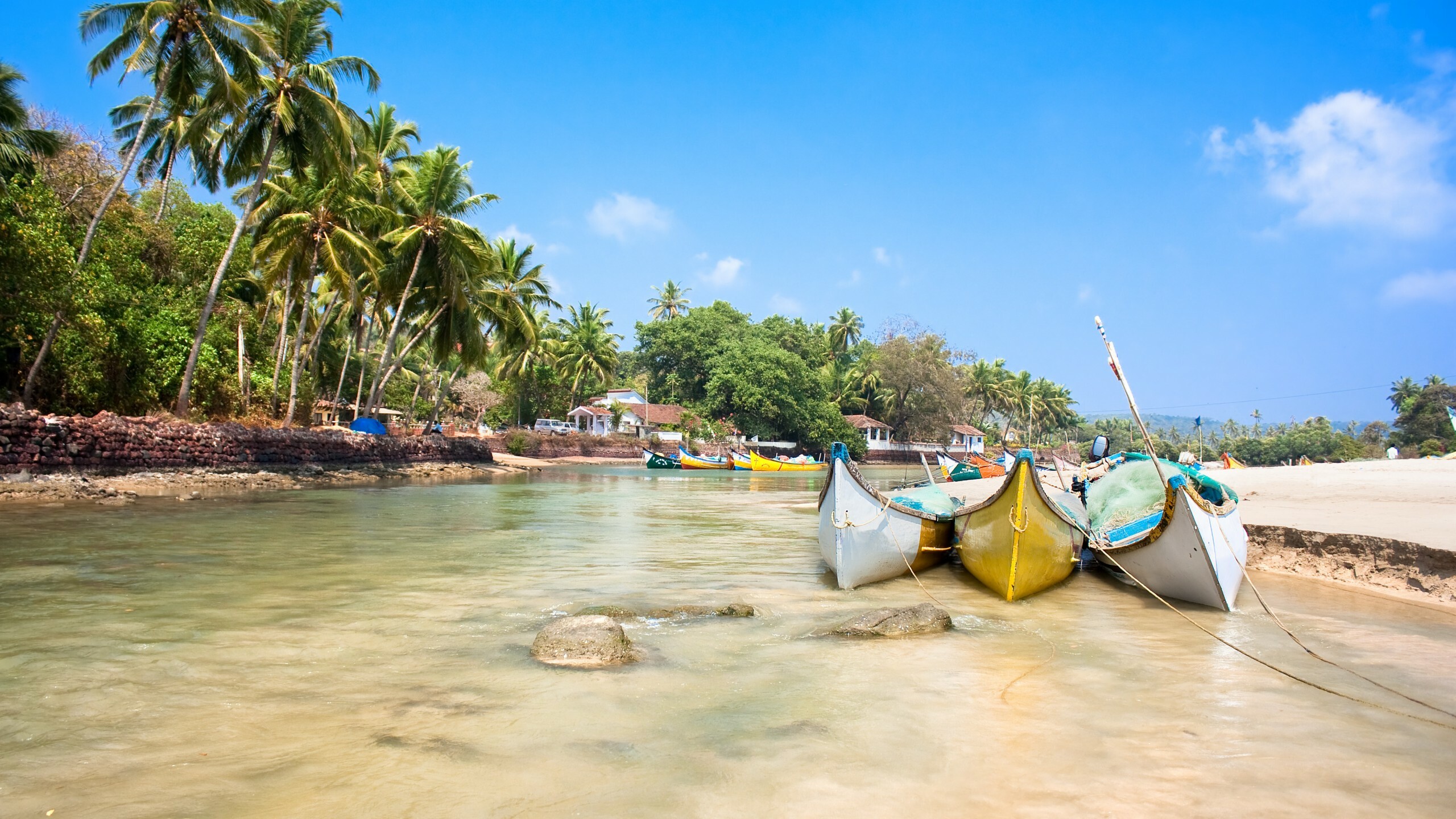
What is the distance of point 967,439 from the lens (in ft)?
220

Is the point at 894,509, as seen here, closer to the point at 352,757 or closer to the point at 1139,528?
the point at 1139,528

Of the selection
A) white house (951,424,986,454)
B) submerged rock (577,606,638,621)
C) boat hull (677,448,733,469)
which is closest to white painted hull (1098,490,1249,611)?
submerged rock (577,606,638,621)

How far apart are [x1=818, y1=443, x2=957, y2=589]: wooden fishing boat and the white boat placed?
1870 millimetres

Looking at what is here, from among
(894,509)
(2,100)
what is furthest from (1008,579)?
(2,100)

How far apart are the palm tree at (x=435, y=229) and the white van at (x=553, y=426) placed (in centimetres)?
2012

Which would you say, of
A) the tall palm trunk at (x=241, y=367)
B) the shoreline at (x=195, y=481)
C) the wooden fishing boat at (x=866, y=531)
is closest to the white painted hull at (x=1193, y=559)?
the wooden fishing boat at (x=866, y=531)

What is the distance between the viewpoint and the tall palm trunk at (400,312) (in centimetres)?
2662

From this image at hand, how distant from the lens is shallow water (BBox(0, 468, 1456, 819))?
3359 mm

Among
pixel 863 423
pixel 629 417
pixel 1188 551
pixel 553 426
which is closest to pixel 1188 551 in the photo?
pixel 1188 551

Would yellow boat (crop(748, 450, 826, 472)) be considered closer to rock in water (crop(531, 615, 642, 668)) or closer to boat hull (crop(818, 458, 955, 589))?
boat hull (crop(818, 458, 955, 589))

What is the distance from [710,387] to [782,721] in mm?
45175

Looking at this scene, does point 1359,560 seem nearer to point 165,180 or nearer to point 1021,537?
point 1021,537

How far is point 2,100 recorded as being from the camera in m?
17.5

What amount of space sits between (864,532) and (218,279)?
1742 centimetres
